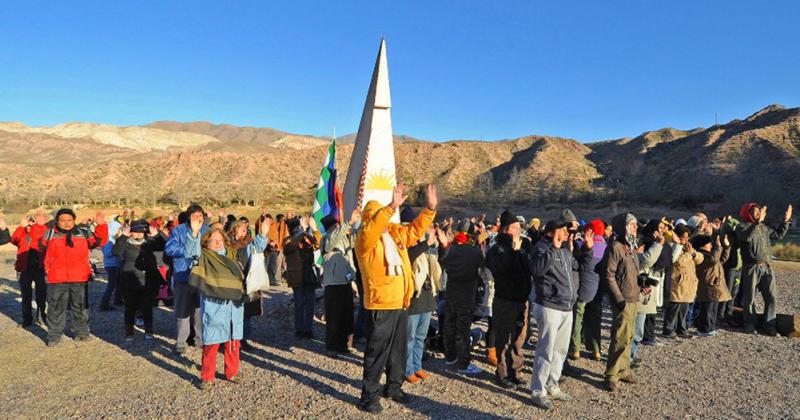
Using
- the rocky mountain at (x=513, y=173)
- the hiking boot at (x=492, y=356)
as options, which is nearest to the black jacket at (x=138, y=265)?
the hiking boot at (x=492, y=356)

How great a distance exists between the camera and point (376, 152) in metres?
9.27

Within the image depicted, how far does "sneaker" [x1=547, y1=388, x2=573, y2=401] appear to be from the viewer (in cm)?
472

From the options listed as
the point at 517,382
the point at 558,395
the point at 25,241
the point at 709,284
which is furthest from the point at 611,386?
the point at 25,241

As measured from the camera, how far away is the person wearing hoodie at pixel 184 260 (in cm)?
580

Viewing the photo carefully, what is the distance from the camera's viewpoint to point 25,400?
187 inches

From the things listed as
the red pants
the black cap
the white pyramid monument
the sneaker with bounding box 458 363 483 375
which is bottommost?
the sneaker with bounding box 458 363 483 375

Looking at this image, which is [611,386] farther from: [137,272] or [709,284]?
[137,272]

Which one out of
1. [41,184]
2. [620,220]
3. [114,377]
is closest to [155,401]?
[114,377]

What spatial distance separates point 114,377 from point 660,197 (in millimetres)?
58885

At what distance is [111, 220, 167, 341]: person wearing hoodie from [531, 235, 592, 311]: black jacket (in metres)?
5.39

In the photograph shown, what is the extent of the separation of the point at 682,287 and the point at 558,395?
3.52 m

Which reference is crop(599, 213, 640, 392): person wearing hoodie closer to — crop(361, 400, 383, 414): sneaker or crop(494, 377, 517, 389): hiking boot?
crop(494, 377, 517, 389): hiking boot

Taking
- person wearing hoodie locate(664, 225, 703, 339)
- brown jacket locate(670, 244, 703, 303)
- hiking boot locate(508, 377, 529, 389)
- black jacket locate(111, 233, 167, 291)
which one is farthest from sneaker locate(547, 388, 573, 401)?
black jacket locate(111, 233, 167, 291)

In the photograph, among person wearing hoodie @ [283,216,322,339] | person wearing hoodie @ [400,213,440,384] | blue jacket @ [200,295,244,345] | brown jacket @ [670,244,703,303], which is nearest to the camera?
blue jacket @ [200,295,244,345]
